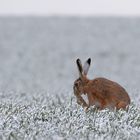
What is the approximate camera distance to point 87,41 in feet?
109

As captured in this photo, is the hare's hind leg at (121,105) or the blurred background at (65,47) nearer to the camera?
the hare's hind leg at (121,105)

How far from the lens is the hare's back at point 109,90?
7.84 metres

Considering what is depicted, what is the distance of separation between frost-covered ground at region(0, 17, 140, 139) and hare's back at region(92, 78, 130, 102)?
9.2 inches

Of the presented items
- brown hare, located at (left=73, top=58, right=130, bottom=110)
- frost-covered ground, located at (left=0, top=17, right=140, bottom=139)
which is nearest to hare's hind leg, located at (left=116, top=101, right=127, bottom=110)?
brown hare, located at (left=73, top=58, right=130, bottom=110)

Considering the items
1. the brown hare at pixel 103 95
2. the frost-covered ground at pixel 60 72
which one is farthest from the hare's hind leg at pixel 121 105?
the frost-covered ground at pixel 60 72

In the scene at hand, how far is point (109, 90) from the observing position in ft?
26.0

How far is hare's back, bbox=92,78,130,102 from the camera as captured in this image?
7836mm

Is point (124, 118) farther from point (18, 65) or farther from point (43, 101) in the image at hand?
point (18, 65)

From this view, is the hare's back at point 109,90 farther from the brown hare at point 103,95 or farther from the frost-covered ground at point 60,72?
the frost-covered ground at point 60,72

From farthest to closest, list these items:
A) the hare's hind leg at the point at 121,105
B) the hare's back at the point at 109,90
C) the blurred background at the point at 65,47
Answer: the blurred background at the point at 65,47
the hare's back at the point at 109,90
the hare's hind leg at the point at 121,105

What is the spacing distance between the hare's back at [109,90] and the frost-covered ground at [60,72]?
234 mm

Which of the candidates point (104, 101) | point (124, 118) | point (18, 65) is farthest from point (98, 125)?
point (18, 65)

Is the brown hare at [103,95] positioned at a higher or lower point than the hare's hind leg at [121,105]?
higher

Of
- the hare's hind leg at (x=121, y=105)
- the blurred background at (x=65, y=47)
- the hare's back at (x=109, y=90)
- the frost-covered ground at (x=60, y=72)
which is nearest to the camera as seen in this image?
the frost-covered ground at (x=60, y=72)
